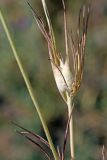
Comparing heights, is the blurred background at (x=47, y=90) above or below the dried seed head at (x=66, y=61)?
below

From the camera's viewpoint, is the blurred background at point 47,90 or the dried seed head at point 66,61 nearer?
the dried seed head at point 66,61

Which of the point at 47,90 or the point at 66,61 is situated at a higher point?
the point at 66,61

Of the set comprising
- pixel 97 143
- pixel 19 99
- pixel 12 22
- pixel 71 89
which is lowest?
pixel 97 143

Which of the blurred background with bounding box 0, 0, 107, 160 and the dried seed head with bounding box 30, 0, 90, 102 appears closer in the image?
the dried seed head with bounding box 30, 0, 90, 102

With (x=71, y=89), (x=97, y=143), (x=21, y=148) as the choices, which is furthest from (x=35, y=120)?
(x=71, y=89)

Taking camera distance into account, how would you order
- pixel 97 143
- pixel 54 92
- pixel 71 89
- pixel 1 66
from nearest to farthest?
pixel 71 89 → pixel 97 143 → pixel 54 92 → pixel 1 66

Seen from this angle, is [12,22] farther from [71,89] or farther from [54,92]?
[71,89]

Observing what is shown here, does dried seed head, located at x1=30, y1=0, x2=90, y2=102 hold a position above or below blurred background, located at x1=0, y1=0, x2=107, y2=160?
above

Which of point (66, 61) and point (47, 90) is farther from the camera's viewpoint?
point (47, 90)
